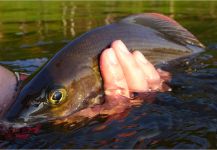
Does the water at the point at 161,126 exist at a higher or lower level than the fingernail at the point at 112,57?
lower

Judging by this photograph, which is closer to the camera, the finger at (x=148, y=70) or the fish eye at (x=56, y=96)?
the fish eye at (x=56, y=96)

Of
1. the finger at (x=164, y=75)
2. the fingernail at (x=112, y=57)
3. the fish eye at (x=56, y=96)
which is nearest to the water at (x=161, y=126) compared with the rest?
the finger at (x=164, y=75)

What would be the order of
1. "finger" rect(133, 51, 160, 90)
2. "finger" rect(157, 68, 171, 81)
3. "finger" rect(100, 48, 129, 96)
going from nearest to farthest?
"finger" rect(100, 48, 129, 96), "finger" rect(133, 51, 160, 90), "finger" rect(157, 68, 171, 81)

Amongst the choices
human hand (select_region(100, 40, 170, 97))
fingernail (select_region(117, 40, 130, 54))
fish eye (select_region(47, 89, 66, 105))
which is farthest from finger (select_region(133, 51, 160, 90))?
fish eye (select_region(47, 89, 66, 105))

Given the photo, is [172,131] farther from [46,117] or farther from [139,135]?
[46,117]

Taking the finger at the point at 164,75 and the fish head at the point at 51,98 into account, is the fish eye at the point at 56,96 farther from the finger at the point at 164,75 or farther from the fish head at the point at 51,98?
the finger at the point at 164,75

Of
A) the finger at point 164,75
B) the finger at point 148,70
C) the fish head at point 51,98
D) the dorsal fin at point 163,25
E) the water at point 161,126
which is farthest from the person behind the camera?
the dorsal fin at point 163,25

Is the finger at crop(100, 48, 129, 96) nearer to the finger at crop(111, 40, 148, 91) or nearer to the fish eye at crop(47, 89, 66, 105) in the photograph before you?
the finger at crop(111, 40, 148, 91)
